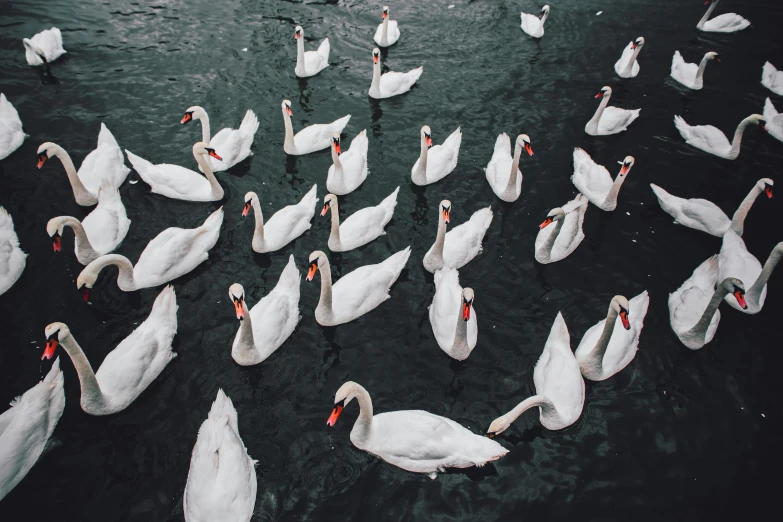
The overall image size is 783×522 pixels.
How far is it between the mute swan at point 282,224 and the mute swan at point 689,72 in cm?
1178

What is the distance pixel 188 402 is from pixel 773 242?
11.8 m

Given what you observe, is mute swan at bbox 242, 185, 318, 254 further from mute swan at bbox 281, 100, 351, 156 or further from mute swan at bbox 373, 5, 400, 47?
mute swan at bbox 373, 5, 400, 47

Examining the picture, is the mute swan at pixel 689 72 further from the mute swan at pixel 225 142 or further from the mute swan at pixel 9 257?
the mute swan at pixel 9 257

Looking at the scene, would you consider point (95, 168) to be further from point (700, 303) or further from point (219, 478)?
point (700, 303)

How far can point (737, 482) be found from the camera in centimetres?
724

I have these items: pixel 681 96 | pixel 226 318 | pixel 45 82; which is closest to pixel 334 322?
pixel 226 318

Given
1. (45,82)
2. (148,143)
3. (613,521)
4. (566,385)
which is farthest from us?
(45,82)

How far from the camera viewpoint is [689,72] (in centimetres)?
1521

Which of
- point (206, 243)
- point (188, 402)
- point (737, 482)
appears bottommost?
point (737, 482)

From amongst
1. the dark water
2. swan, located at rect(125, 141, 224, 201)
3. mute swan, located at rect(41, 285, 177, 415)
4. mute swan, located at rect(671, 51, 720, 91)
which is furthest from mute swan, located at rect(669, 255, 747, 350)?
swan, located at rect(125, 141, 224, 201)

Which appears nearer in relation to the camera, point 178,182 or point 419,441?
point 419,441

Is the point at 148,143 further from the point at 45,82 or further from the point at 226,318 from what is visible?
the point at 226,318

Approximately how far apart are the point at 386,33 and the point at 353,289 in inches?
412

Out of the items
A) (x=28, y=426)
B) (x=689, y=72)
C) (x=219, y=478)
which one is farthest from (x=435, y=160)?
(x=689, y=72)
